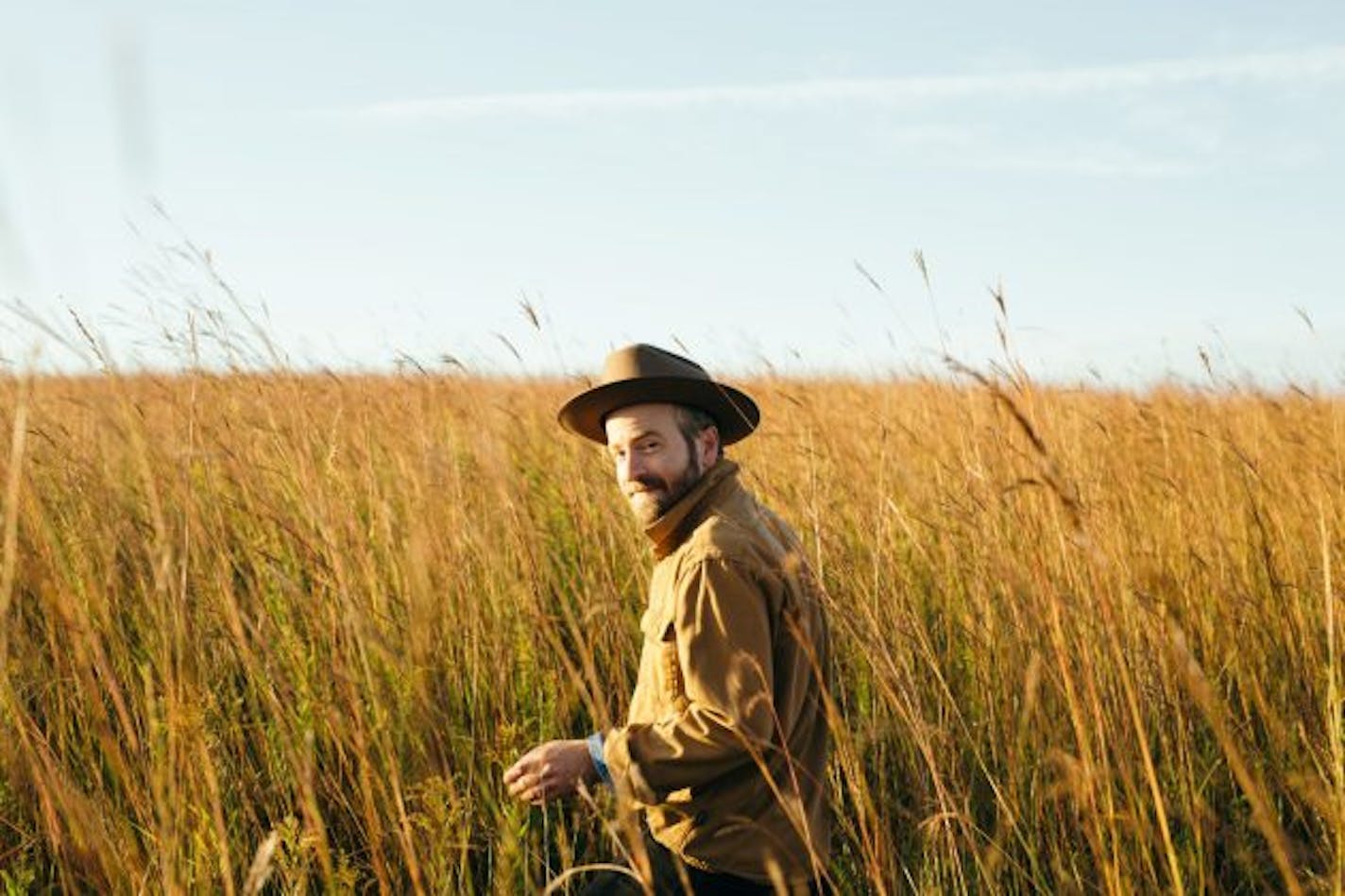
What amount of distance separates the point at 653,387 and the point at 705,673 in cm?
58

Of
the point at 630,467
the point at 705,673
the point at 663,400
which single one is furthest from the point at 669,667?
the point at 663,400

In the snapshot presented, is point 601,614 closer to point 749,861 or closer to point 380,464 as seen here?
point 749,861

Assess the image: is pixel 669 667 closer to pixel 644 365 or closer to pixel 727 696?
pixel 727 696

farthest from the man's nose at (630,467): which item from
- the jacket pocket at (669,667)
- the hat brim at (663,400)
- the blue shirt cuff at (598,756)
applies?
the blue shirt cuff at (598,756)

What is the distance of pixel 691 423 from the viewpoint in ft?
7.59

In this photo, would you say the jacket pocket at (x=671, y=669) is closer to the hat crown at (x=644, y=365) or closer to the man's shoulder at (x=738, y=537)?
the man's shoulder at (x=738, y=537)

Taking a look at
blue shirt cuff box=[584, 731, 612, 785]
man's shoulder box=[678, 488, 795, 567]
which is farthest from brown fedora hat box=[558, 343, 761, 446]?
blue shirt cuff box=[584, 731, 612, 785]

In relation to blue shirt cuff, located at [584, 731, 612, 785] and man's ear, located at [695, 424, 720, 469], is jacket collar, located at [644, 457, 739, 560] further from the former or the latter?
blue shirt cuff, located at [584, 731, 612, 785]

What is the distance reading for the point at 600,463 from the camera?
15.3 feet

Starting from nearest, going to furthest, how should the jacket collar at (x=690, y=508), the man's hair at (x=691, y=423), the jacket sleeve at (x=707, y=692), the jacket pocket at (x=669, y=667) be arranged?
the jacket sleeve at (x=707, y=692)
the jacket pocket at (x=669, y=667)
the jacket collar at (x=690, y=508)
the man's hair at (x=691, y=423)

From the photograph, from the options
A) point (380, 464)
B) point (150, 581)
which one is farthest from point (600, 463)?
Result: point (150, 581)

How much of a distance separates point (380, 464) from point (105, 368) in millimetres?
2123

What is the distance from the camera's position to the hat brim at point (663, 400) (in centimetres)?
227

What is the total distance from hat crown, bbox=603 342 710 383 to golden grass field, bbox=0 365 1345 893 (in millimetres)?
353
